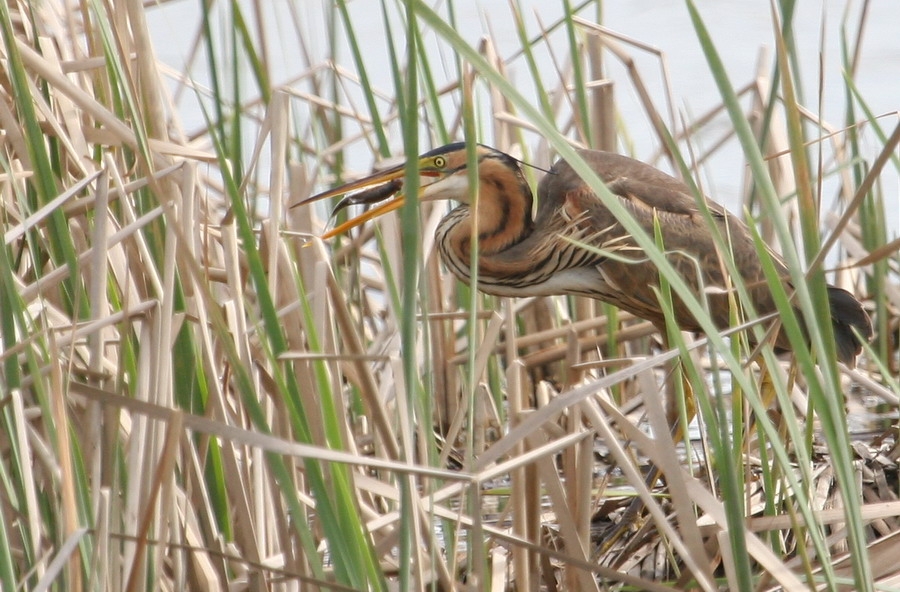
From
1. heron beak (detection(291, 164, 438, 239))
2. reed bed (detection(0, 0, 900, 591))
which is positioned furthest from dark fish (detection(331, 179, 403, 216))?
reed bed (detection(0, 0, 900, 591))

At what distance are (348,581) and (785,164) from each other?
78.8 inches

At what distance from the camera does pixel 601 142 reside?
126 inches

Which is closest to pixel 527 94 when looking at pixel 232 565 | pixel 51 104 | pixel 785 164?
pixel 785 164

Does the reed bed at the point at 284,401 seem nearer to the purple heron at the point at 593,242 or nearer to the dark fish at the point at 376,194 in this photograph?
the dark fish at the point at 376,194

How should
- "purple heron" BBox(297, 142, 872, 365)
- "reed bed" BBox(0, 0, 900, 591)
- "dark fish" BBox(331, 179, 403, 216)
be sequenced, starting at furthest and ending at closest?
"purple heron" BBox(297, 142, 872, 365), "dark fish" BBox(331, 179, 403, 216), "reed bed" BBox(0, 0, 900, 591)

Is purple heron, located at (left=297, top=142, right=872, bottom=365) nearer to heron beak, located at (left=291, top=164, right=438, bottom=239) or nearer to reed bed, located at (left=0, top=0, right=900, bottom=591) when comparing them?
heron beak, located at (left=291, top=164, right=438, bottom=239)

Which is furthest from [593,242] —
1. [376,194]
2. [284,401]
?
[284,401]

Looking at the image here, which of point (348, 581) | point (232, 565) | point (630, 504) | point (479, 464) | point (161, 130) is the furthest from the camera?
point (630, 504)

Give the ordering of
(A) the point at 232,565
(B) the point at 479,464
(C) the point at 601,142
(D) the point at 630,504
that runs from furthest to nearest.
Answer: (C) the point at 601,142 < (D) the point at 630,504 < (A) the point at 232,565 < (B) the point at 479,464

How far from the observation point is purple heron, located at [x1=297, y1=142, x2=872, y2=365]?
9.82 feet

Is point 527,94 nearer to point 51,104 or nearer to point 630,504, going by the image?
point 630,504

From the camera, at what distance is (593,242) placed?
3111 millimetres

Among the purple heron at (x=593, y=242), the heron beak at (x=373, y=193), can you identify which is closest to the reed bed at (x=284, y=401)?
the heron beak at (x=373, y=193)

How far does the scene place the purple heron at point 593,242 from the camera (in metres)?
2.99
